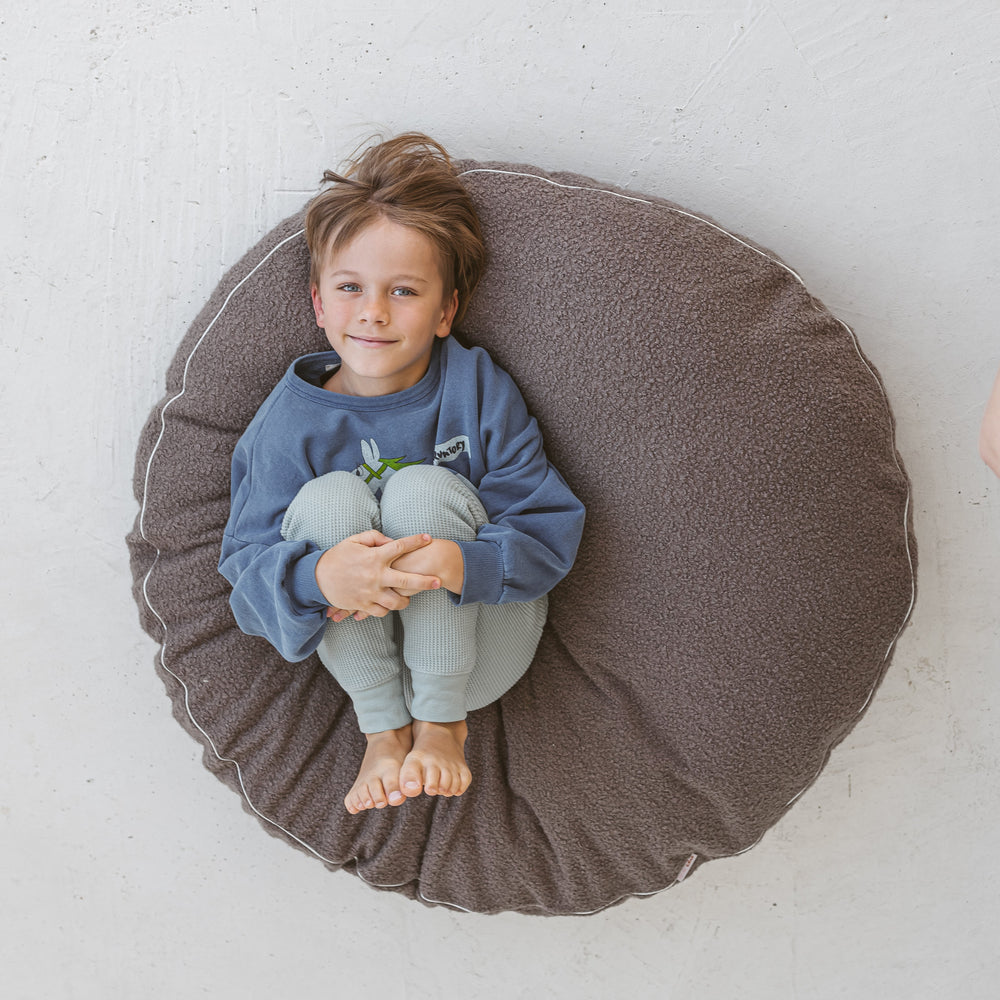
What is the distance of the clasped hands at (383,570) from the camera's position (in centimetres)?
99

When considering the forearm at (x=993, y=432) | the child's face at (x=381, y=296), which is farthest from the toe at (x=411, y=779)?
the forearm at (x=993, y=432)

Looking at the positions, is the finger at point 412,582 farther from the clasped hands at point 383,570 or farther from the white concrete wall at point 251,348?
the white concrete wall at point 251,348

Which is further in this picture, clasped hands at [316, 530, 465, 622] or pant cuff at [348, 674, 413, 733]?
pant cuff at [348, 674, 413, 733]

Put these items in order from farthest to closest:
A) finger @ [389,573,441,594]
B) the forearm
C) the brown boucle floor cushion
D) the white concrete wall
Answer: the white concrete wall
the brown boucle floor cushion
finger @ [389,573,441,594]
the forearm

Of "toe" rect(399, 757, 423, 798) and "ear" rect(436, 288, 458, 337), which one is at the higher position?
"ear" rect(436, 288, 458, 337)

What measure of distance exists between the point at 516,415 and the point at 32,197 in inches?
30.4

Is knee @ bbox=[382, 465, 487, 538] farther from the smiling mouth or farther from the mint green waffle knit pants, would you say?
the smiling mouth

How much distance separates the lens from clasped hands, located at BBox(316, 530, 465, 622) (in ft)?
3.25

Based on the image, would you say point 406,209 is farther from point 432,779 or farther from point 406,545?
point 432,779

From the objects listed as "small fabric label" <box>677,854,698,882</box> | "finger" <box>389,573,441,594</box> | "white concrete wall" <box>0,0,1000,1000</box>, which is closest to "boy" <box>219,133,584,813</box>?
"finger" <box>389,573,441,594</box>

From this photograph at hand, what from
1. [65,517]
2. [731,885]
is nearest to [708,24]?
[65,517]

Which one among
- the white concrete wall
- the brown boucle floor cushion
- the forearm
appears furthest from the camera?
the white concrete wall

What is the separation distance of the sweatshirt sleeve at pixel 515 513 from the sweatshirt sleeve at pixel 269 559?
18cm

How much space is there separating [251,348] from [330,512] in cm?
28
